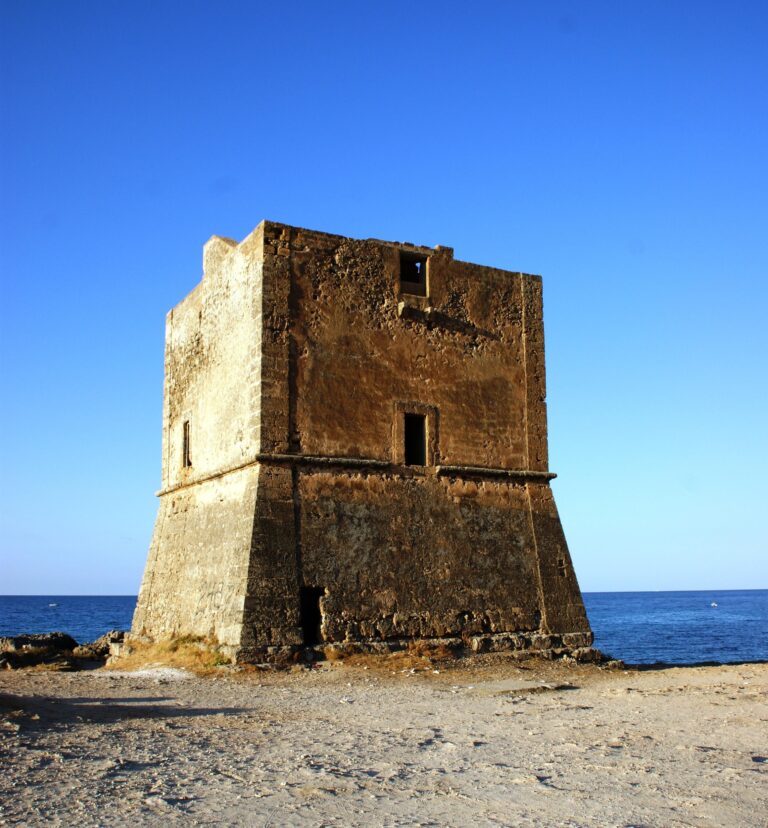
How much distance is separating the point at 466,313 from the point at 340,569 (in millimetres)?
5381

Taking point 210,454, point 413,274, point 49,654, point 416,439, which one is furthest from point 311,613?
point 49,654

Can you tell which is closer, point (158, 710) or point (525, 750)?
point (525, 750)

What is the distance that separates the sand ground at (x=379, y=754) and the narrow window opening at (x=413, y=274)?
23.2 ft

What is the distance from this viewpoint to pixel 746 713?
377 inches

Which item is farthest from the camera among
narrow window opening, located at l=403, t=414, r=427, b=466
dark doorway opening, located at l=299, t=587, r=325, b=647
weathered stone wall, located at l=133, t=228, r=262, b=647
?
narrow window opening, located at l=403, t=414, r=427, b=466

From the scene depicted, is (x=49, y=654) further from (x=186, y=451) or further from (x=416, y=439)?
(x=416, y=439)

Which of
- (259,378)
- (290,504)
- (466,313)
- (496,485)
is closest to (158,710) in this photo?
(290,504)

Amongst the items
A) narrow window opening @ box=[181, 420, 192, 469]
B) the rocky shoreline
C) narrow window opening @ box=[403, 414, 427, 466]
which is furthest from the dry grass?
narrow window opening @ box=[403, 414, 427, 466]

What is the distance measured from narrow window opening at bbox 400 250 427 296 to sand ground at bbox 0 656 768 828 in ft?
23.2

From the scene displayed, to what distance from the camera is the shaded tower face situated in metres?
13.6

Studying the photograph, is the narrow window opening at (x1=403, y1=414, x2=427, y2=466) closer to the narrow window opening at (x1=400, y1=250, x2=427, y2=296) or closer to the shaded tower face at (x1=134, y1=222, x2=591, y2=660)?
the shaded tower face at (x1=134, y1=222, x2=591, y2=660)

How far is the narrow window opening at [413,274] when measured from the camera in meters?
15.9

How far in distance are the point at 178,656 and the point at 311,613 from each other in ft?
7.53

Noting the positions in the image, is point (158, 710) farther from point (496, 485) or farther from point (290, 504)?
point (496, 485)
